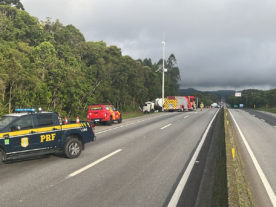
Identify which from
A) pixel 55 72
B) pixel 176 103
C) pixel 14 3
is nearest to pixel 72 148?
pixel 55 72

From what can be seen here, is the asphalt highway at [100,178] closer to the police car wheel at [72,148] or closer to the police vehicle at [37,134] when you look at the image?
the police car wheel at [72,148]

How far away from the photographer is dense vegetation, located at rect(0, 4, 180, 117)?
17.0 meters

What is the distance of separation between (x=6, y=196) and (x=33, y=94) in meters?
14.4

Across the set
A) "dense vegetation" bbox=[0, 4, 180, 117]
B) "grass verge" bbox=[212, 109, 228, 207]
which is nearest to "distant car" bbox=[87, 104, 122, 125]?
"dense vegetation" bbox=[0, 4, 180, 117]

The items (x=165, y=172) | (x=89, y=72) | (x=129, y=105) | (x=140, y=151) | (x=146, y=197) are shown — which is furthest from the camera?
(x=129, y=105)

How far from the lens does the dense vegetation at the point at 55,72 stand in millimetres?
17031

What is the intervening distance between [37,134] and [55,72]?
48.9 ft

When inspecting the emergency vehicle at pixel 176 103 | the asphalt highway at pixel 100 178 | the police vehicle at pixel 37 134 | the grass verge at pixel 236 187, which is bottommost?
the asphalt highway at pixel 100 178

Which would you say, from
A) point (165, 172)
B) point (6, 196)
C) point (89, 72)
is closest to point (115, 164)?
point (165, 172)

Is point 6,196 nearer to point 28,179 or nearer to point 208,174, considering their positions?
point 28,179

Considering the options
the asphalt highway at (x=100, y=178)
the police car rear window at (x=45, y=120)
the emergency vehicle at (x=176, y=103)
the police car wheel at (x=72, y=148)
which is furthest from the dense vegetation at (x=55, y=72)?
the asphalt highway at (x=100, y=178)

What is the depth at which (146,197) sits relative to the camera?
16.1ft

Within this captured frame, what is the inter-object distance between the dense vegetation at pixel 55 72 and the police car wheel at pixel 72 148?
30.4 ft

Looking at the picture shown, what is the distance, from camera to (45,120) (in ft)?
25.7
